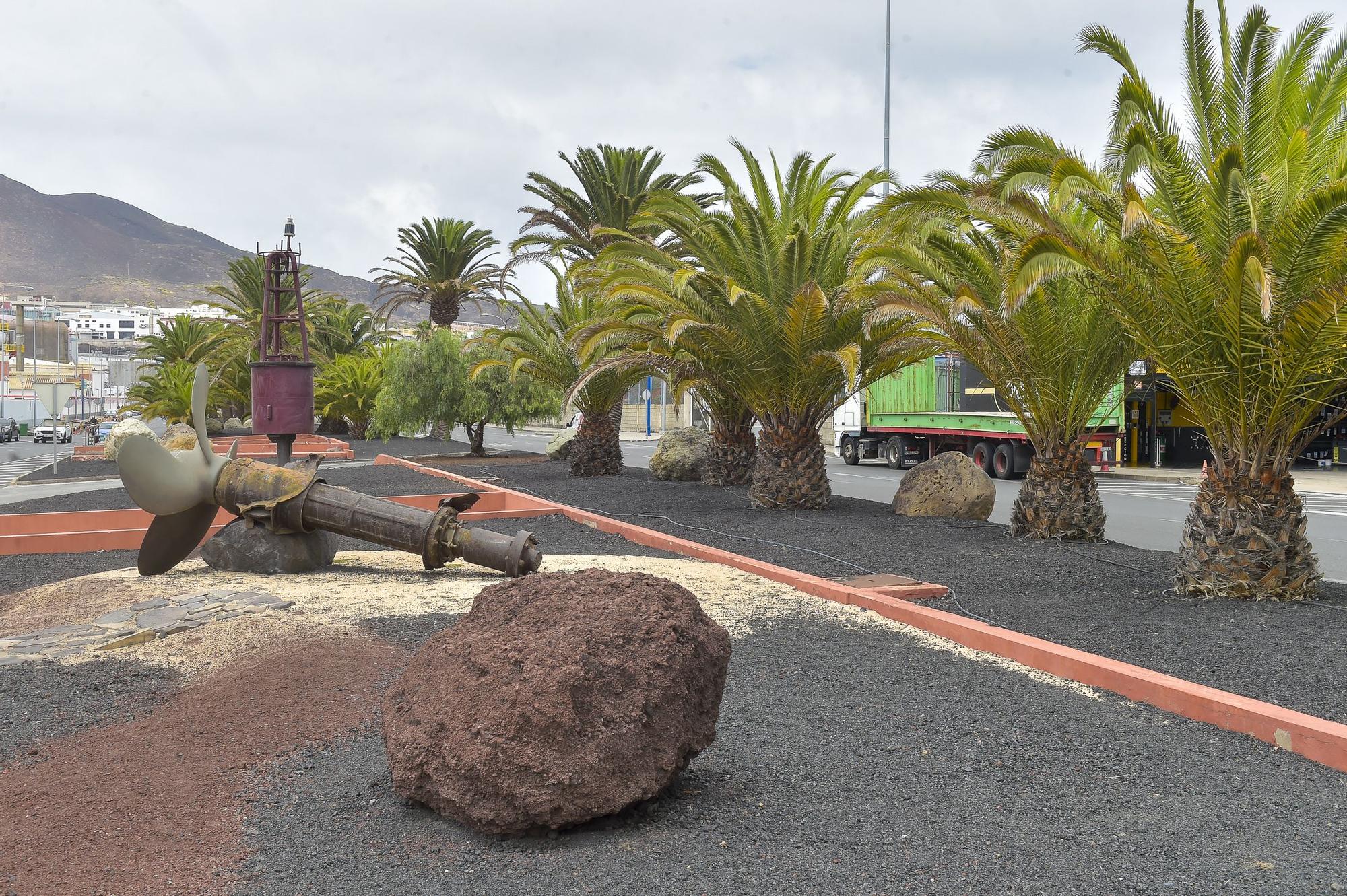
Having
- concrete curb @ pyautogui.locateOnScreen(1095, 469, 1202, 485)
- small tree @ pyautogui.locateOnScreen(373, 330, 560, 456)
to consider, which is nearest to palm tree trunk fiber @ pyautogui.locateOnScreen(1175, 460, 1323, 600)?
concrete curb @ pyautogui.locateOnScreen(1095, 469, 1202, 485)

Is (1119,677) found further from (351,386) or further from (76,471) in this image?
(351,386)

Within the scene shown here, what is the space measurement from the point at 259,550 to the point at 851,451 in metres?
23.1

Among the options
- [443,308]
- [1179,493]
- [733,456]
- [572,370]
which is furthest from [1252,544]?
[443,308]

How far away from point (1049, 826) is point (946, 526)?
26.5 ft

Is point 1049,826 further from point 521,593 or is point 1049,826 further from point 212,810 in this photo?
point 212,810

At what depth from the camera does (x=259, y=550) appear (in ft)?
27.2

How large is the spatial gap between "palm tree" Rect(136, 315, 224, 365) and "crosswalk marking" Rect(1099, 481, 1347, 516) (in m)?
33.2

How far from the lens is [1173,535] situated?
1252cm

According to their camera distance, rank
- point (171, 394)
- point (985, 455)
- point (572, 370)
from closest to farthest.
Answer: point (572, 370)
point (985, 455)
point (171, 394)

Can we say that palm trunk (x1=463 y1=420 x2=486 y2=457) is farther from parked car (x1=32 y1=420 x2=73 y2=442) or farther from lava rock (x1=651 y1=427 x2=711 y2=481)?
parked car (x1=32 y1=420 x2=73 y2=442)

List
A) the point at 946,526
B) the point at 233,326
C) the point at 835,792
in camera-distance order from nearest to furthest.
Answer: the point at 835,792 → the point at 946,526 → the point at 233,326

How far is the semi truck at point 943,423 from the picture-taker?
2238 centimetres

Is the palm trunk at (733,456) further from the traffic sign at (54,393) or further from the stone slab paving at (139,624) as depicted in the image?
the traffic sign at (54,393)

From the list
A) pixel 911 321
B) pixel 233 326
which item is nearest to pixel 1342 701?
pixel 911 321
